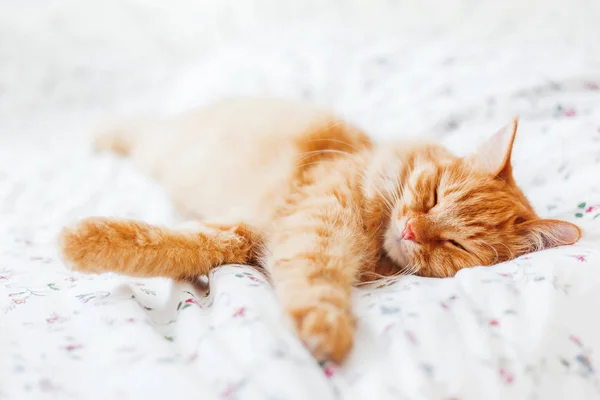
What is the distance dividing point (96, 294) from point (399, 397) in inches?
26.9

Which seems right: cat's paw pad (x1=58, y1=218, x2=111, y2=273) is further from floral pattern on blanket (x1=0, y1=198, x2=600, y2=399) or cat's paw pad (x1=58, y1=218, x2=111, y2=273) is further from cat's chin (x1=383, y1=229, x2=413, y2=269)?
cat's chin (x1=383, y1=229, x2=413, y2=269)

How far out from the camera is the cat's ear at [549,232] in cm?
119

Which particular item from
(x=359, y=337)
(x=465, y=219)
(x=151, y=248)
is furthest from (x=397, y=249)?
(x=151, y=248)

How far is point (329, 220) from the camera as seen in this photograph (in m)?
1.26

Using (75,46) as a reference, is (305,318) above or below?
below

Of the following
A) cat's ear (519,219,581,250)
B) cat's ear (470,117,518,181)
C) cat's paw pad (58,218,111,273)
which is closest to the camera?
cat's paw pad (58,218,111,273)

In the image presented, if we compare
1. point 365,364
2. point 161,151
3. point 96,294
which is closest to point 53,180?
point 161,151

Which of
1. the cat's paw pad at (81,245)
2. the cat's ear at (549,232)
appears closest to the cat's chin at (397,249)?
the cat's ear at (549,232)

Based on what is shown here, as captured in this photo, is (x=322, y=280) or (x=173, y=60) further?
(x=173, y=60)

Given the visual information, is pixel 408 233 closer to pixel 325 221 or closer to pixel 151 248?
pixel 325 221

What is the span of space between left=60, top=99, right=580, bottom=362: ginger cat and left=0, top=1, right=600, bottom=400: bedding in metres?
0.07

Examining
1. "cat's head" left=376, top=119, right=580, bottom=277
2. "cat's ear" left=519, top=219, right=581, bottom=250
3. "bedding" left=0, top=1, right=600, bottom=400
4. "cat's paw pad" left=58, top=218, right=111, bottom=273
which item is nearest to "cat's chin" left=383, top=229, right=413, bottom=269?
"cat's head" left=376, top=119, right=580, bottom=277

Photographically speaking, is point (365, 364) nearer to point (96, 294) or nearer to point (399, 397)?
point (399, 397)

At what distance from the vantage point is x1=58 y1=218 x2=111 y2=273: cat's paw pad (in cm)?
107
